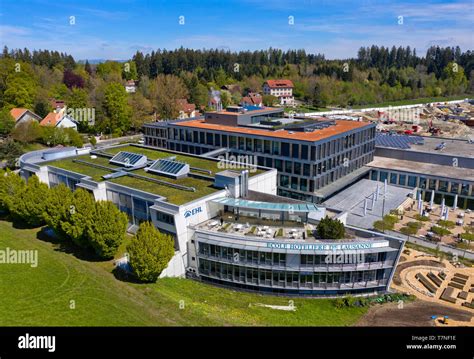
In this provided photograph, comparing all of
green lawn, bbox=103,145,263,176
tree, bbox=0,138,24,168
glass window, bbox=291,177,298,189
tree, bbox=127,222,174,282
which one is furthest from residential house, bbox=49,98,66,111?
tree, bbox=127,222,174,282

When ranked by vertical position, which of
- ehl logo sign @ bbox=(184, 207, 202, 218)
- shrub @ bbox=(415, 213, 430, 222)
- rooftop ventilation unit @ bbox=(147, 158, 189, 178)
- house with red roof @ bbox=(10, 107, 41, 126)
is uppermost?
house with red roof @ bbox=(10, 107, 41, 126)

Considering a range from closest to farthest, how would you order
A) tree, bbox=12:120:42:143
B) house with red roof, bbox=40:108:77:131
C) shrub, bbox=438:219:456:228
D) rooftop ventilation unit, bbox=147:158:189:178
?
shrub, bbox=438:219:456:228 → rooftop ventilation unit, bbox=147:158:189:178 → tree, bbox=12:120:42:143 → house with red roof, bbox=40:108:77:131

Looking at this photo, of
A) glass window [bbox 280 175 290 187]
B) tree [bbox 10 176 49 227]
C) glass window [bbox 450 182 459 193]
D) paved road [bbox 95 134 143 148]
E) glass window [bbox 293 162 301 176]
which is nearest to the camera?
tree [bbox 10 176 49 227]

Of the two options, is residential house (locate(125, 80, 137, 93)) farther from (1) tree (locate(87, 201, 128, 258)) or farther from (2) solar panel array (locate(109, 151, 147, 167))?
(1) tree (locate(87, 201, 128, 258))

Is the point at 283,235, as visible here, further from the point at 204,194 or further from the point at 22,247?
the point at 22,247

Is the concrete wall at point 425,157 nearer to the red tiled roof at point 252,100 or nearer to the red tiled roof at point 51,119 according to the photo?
the red tiled roof at point 51,119

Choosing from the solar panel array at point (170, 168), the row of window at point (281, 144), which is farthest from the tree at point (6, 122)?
the solar panel array at point (170, 168)
